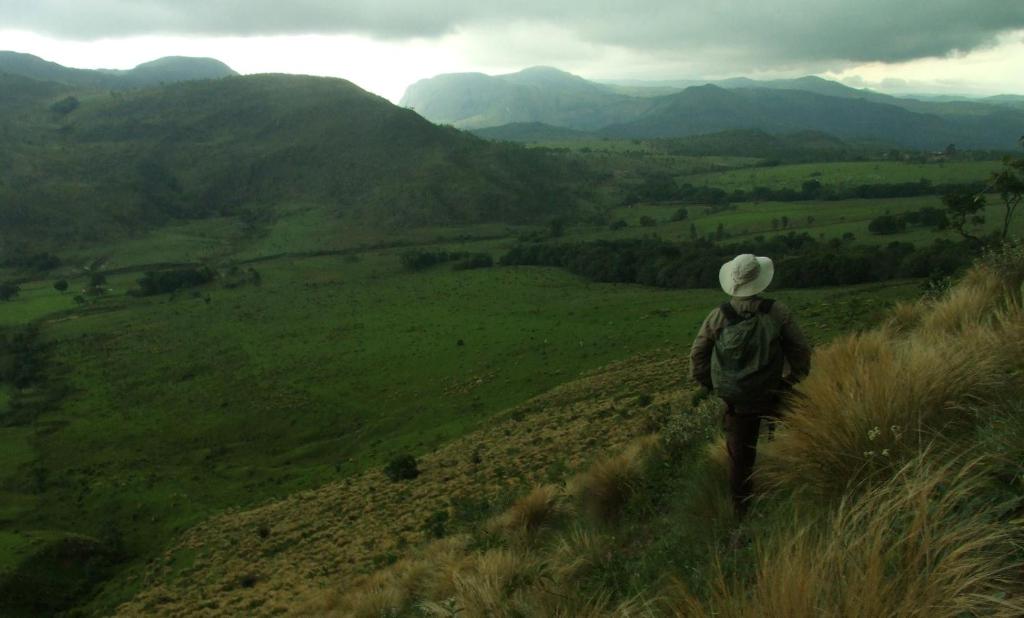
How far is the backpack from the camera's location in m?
5.14

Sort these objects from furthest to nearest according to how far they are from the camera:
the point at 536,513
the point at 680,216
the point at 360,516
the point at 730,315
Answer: the point at 680,216 < the point at 360,516 < the point at 536,513 < the point at 730,315

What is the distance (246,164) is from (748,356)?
16697cm

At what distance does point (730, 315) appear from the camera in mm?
5320

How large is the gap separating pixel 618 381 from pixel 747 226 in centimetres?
7655

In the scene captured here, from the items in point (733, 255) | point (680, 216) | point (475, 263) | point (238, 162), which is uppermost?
point (238, 162)

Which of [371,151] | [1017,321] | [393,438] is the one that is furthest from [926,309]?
[371,151]

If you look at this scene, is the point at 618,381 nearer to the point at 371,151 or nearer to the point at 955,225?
the point at 955,225

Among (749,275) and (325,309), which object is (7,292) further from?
(749,275)

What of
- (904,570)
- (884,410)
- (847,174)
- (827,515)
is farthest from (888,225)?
(904,570)

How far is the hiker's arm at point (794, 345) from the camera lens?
5281mm

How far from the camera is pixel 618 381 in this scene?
3052 centimetres

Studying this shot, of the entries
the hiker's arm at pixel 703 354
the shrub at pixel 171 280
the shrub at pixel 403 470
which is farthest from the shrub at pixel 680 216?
the hiker's arm at pixel 703 354

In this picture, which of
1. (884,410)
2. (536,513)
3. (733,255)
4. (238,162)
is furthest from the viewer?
(238,162)

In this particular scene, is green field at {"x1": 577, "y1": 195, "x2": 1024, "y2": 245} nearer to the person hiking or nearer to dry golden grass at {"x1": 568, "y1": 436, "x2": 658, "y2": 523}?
dry golden grass at {"x1": 568, "y1": 436, "x2": 658, "y2": 523}
